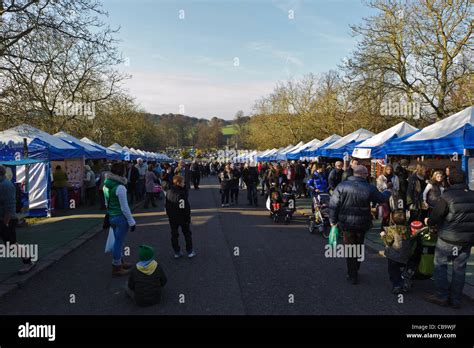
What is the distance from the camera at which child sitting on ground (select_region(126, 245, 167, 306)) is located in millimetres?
4641

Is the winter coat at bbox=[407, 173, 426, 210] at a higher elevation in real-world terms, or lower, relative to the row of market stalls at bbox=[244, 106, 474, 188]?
lower

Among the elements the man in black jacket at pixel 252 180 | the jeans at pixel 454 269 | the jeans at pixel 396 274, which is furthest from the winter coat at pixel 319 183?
the jeans at pixel 454 269

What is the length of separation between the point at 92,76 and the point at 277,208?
2321 cm

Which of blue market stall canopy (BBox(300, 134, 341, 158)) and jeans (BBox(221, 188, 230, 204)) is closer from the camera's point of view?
jeans (BBox(221, 188, 230, 204))

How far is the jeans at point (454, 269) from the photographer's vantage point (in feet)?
15.2

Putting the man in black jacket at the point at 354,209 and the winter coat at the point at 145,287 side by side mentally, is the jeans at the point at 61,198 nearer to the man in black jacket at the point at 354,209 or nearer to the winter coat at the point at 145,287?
the winter coat at the point at 145,287

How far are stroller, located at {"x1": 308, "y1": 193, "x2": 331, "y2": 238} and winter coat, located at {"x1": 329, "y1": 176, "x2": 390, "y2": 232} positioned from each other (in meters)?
3.77

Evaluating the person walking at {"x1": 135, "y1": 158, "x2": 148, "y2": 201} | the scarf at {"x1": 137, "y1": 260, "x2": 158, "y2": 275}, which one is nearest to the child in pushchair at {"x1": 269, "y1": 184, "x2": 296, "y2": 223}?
the scarf at {"x1": 137, "y1": 260, "x2": 158, "y2": 275}

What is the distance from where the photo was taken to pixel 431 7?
22281 mm

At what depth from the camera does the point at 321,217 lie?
9.46 metres

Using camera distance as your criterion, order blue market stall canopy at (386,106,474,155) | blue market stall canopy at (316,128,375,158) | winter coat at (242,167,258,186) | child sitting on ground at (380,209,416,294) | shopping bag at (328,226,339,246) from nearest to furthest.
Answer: child sitting on ground at (380,209,416,294)
shopping bag at (328,226,339,246)
blue market stall canopy at (386,106,474,155)
winter coat at (242,167,258,186)
blue market stall canopy at (316,128,375,158)

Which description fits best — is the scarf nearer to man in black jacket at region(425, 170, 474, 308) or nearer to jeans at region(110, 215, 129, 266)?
jeans at region(110, 215, 129, 266)
